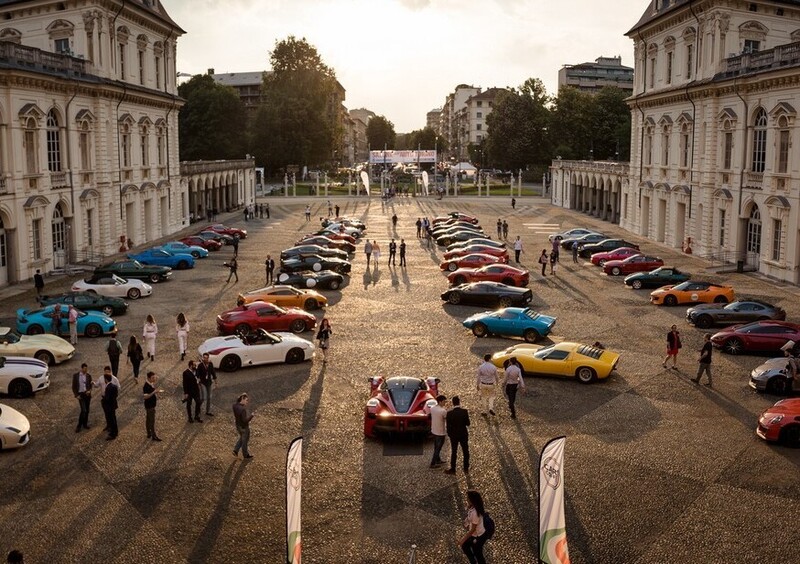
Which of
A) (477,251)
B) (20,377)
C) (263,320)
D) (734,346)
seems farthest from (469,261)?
(20,377)

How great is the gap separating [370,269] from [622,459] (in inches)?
1134

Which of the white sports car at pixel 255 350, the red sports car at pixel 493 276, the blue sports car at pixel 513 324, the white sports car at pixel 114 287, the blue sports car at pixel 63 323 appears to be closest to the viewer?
the white sports car at pixel 255 350

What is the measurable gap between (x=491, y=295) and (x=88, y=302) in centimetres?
1549

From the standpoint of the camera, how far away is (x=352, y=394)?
2164cm

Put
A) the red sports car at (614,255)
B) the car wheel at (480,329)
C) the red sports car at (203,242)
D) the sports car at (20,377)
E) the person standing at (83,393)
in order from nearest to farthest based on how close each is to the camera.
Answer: the person standing at (83,393), the sports car at (20,377), the car wheel at (480,329), the red sports car at (614,255), the red sports car at (203,242)

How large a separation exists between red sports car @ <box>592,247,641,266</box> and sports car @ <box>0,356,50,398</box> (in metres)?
30.2

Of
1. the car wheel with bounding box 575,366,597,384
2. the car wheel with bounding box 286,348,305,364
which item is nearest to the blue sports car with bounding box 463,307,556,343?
the car wheel with bounding box 575,366,597,384

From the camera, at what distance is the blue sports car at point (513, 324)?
27.6 meters

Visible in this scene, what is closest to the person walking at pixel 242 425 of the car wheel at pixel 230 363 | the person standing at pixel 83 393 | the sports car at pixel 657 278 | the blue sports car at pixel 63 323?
the person standing at pixel 83 393

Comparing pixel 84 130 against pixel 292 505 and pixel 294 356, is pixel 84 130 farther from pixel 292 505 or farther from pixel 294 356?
pixel 292 505

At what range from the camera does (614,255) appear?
146 feet

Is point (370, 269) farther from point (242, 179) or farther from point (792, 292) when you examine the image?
point (242, 179)

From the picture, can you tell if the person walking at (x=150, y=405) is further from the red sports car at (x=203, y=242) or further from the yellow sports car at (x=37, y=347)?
the red sports car at (x=203, y=242)

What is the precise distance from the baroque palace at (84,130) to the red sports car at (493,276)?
20.4 meters
